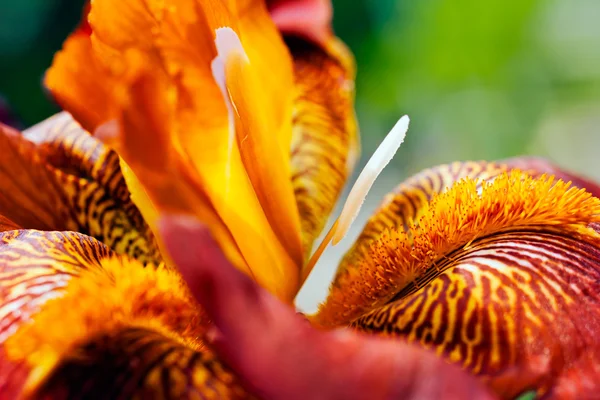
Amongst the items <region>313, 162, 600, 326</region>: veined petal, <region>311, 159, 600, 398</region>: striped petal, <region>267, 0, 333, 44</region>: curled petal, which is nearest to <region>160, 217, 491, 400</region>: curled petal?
<region>311, 159, 600, 398</region>: striped petal

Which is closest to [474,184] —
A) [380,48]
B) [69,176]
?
[69,176]

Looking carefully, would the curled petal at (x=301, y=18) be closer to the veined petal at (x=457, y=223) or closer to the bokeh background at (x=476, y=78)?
the veined petal at (x=457, y=223)

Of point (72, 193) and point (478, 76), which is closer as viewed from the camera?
point (72, 193)

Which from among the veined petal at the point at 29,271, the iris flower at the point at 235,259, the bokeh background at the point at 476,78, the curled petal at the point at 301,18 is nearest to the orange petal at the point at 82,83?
the iris flower at the point at 235,259

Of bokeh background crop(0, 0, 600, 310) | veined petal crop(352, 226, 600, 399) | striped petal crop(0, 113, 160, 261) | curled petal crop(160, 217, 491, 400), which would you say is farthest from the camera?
bokeh background crop(0, 0, 600, 310)

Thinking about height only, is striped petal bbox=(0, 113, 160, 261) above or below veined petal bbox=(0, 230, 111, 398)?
below

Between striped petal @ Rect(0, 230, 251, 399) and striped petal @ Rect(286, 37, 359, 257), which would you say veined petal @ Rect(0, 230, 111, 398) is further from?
striped petal @ Rect(286, 37, 359, 257)

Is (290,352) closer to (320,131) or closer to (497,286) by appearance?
(497,286)

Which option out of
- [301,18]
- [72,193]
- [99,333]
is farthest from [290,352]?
[301,18]
